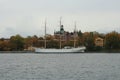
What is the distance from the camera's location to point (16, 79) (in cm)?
6338

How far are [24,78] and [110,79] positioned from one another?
11.6 metres

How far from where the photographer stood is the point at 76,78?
213ft

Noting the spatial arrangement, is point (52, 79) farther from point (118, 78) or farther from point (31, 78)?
point (118, 78)

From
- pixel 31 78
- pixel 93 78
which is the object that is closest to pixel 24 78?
pixel 31 78

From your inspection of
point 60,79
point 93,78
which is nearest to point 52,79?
point 60,79

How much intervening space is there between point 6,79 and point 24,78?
2.54m

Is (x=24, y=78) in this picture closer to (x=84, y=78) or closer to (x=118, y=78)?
(x=84, y=78)

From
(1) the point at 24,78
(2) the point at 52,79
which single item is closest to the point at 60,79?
(2) the point at 52,79

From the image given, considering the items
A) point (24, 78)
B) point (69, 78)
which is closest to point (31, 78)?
point (24, 78)

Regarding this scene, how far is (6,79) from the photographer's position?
63.5 metres

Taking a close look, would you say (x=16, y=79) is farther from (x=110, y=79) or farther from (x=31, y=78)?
(x=110, y=79)

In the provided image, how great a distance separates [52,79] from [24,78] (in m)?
4.04

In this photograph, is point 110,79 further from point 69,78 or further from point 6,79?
point 6,79

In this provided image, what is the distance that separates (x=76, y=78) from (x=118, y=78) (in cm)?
571
